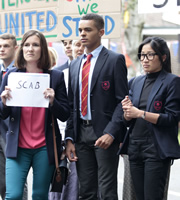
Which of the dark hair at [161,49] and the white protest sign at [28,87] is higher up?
the dark hair at [161,49]

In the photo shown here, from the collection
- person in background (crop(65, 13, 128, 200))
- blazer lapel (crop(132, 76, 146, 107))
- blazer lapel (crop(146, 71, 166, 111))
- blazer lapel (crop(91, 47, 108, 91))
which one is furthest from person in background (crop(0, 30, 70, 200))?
blazer lapel (crop(146, 71, 166, 111))

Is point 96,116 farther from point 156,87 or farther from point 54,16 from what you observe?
point 54,16

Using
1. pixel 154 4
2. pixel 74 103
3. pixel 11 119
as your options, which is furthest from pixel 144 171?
pixel 154 4

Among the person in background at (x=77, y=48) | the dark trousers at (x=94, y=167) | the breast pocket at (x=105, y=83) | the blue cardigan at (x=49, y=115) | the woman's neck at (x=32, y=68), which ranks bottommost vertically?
the dark trousers at (x=94, y=167)

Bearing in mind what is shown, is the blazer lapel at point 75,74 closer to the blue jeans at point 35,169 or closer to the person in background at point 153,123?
the person in background at point 153,123

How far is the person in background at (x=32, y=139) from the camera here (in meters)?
4.30

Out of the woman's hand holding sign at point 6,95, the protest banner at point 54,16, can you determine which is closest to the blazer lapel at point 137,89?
the woman's hand holding sign at point 6,95

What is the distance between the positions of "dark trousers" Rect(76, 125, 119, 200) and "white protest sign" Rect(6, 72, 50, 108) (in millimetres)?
546

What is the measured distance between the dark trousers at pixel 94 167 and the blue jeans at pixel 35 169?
14.4 inches

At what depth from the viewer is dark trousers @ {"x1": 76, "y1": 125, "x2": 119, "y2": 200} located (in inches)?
175

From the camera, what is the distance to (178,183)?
8.02 metres

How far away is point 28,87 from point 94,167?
97 centimetres

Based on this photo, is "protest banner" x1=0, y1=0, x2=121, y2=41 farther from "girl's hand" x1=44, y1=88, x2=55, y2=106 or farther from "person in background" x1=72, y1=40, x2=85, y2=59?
"girl's hand" x1=44, y1=88, x2=55, y2=106

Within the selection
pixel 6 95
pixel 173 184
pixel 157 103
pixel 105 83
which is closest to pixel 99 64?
pixel 105 83
